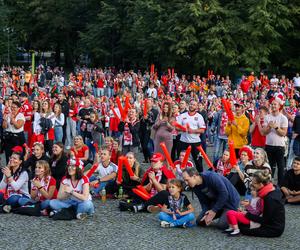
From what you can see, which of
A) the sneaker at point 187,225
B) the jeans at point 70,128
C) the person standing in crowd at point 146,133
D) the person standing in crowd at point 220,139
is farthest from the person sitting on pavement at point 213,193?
the jeans at point 70,128

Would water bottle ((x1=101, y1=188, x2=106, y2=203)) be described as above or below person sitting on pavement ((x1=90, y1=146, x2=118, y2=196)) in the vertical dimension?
below

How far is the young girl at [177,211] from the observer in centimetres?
920

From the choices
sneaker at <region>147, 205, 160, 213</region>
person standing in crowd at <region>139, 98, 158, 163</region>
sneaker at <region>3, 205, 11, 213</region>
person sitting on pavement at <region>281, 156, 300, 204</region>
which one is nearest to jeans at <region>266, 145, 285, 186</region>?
person sitting on pavement at <region>281, 156, 300, 204</region>

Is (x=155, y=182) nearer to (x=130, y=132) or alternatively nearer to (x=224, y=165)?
(x=224, y=165)

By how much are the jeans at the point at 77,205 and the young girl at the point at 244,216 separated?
215cm

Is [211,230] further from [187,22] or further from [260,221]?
[187,22]

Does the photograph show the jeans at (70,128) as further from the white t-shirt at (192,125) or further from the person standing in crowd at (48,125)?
the white t-shirt at (192,125)

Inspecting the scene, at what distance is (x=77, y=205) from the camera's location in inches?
384

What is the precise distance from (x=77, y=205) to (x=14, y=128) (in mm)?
3849

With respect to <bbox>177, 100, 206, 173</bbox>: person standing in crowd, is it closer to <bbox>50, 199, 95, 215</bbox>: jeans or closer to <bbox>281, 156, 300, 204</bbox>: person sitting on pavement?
<bbox>281, 156, 300, 204</bbox>: person sitting on pavement

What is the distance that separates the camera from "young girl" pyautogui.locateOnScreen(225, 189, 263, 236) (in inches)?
345

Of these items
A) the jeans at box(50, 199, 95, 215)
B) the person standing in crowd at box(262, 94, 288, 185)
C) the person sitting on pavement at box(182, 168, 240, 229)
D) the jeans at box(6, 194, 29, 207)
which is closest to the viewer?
the person sitting on pavement at box(182, 168, 240, 229)

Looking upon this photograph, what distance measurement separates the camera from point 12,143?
13.2 meters

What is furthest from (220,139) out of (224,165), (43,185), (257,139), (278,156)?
(43,185)
